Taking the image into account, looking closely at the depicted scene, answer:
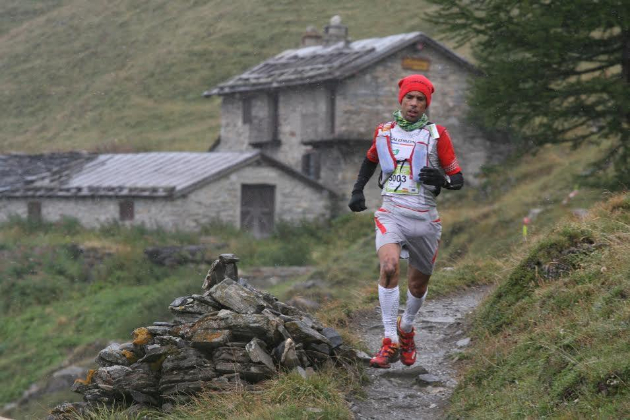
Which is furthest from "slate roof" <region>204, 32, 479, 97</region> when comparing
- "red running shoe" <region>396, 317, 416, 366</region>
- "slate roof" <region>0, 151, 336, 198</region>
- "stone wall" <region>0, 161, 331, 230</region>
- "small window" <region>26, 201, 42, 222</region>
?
"red running shoe" <region>396, 317, 416, 366</region>

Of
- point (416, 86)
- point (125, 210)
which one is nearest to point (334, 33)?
point (125, 210)

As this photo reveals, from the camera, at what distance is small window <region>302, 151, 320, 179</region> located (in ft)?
108

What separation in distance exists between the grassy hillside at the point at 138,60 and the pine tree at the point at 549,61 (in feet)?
109

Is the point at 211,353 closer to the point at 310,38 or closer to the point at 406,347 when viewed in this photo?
the point at 406,347

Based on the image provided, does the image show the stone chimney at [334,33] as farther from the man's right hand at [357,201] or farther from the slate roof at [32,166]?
the man's right hand at [357,201]

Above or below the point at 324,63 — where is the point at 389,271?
below

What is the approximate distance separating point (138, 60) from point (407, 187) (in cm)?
6405

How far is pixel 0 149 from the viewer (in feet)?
189

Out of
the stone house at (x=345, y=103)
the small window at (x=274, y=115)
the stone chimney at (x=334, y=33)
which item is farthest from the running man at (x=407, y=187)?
the stone chimney at (x=334, y=33)

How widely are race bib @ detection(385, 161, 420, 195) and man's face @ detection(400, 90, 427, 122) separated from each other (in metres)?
0.37

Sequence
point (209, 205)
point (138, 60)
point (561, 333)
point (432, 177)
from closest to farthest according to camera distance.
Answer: point (561, 333)
point (432, 177)
point (209, 205)
point (138, 60)

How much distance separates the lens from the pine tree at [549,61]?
14.3 metres

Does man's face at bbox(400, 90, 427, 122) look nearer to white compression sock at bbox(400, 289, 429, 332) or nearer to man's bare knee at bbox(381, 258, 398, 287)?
man's bare knee at bbox(381, 258, 398, 287)

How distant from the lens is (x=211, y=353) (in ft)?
24.8
